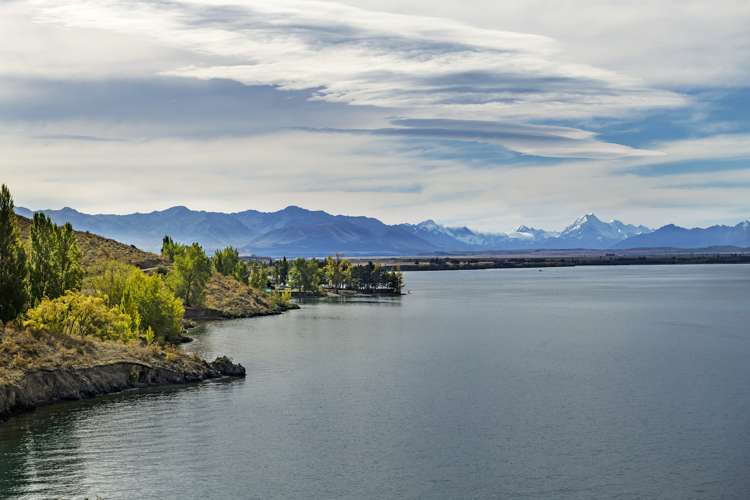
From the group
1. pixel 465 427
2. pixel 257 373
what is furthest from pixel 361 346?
pixel 465 427

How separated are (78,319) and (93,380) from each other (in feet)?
42.0

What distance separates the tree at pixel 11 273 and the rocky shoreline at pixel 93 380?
12082 millimetres

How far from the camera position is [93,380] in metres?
96.6

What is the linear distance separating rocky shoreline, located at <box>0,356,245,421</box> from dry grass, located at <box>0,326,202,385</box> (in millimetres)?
759

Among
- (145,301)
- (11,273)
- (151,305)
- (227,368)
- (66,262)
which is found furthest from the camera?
(151,305)

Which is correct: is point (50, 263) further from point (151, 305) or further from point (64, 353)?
point (64, 353)

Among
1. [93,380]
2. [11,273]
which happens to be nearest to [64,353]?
[93,380]

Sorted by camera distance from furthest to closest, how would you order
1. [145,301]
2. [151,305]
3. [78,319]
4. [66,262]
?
[151,305] < [145,301] < [66,262] < [78,319]

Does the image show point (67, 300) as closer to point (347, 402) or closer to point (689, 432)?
point (347, 402)

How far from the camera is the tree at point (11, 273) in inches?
3871

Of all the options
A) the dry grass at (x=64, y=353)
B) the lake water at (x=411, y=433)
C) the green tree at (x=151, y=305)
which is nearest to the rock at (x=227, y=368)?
the dry grass at (x=64, y=353)

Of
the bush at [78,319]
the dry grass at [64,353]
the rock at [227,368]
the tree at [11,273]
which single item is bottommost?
the rock at [227,368]

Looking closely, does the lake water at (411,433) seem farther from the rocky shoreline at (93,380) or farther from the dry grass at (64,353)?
the dry grass at (64,353)

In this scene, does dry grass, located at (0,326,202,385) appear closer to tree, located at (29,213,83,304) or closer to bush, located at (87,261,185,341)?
tree, located at (29,213,83,304)
